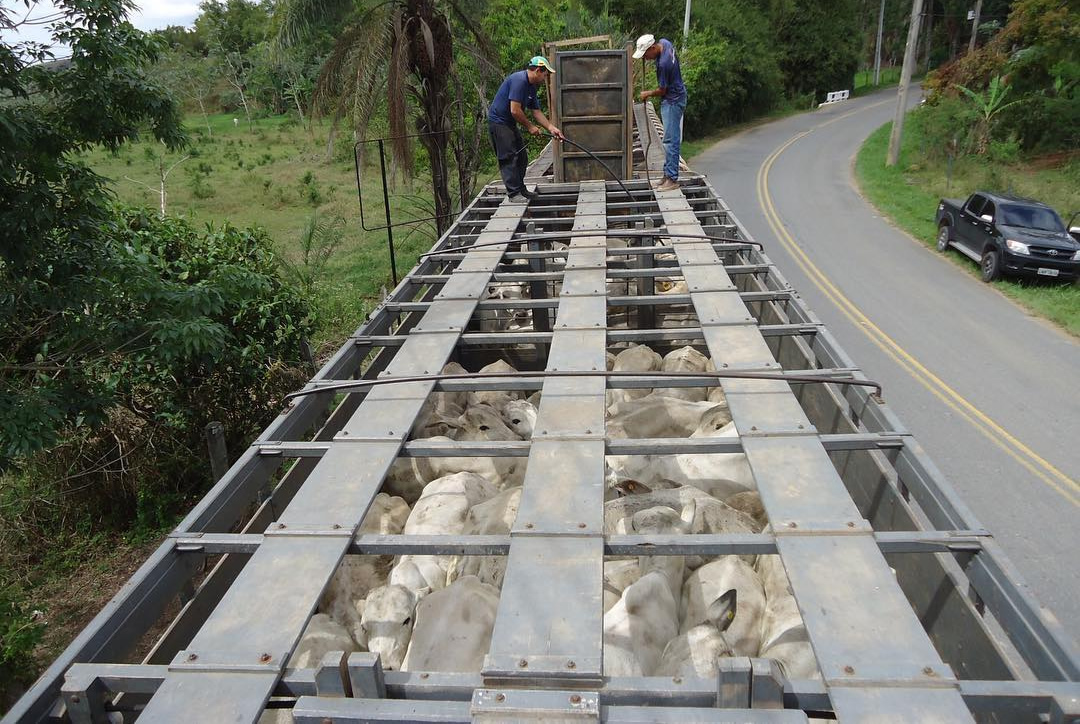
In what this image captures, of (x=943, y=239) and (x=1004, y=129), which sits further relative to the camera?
(x=1004, y=129)

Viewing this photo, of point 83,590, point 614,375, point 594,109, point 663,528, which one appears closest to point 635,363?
point 614,375

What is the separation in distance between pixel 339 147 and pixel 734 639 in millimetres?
38197

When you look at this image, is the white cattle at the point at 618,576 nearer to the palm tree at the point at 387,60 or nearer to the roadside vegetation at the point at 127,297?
the roadside vegetation at the point at 127,297

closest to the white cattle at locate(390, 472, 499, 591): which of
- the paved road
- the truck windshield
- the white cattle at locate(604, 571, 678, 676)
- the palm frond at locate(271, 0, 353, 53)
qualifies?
the white cattle at locate(604, 571, 678, 676)

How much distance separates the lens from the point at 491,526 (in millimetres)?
4770

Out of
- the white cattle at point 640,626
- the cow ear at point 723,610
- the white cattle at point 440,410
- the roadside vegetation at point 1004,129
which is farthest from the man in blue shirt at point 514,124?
the roadside vegetation at point 1004,129

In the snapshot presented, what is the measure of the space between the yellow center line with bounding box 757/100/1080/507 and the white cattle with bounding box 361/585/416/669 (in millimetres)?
9600

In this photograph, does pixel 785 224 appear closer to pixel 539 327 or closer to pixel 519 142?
pixel 519 142

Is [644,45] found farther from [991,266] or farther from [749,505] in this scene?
[991,266]

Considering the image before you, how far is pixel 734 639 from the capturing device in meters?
4.05

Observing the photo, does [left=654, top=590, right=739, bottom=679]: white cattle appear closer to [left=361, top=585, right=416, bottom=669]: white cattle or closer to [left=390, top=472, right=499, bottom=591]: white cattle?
[left=361, top=585, right=416, bottom=669]: white cattle

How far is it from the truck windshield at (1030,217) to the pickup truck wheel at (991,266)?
0.82m

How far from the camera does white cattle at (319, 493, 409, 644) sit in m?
4.37

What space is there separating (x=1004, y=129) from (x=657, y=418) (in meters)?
36.3
